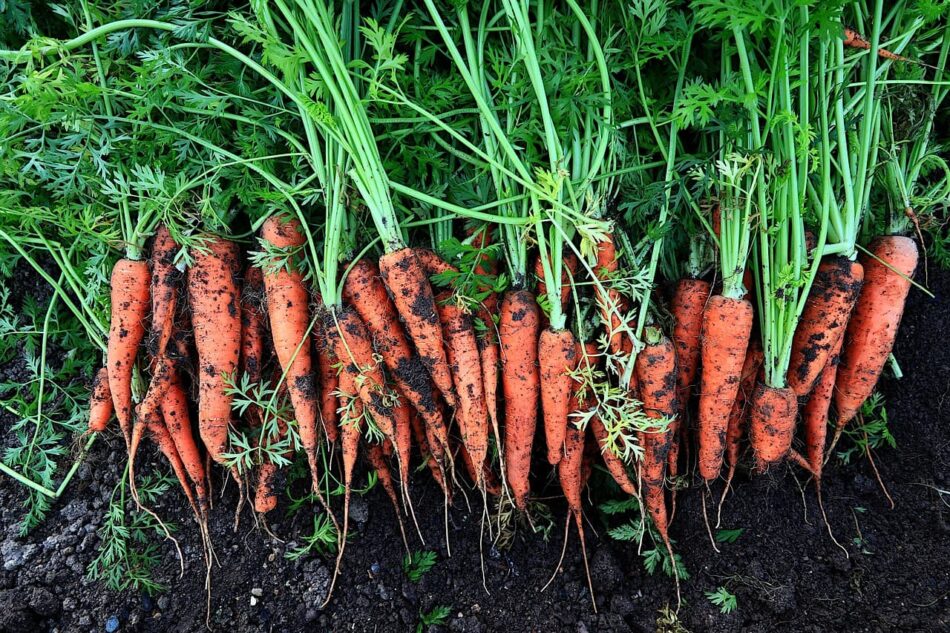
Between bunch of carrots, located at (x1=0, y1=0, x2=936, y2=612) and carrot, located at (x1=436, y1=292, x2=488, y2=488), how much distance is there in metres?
0.01

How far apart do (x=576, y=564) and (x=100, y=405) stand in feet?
6.50

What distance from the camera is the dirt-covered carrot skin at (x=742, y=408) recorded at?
2.32 metres

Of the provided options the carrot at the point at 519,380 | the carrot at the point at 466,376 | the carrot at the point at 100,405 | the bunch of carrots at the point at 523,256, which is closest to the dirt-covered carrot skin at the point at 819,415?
the bunch of carrots at the point at 523,256

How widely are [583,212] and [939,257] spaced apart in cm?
149

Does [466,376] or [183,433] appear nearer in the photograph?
[466,376]

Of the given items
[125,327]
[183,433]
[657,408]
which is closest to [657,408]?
[657,408]

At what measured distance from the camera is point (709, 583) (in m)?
2.19

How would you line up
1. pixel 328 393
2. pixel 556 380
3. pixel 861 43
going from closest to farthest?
pixel 861 43 < pixel 556 380 < pixel 328 393

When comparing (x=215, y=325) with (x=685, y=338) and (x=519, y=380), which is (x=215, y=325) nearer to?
(x=519, y=380)

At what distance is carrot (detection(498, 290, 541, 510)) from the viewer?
2109mm

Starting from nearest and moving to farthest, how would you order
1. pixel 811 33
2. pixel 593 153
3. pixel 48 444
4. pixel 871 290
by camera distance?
pixel 811 33 → pixel 593 153 → pixel 871 290 → pixel 48 444

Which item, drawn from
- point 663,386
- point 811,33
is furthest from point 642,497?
point 811,33

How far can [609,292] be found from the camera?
2.07m

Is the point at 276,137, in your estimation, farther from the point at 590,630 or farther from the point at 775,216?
the point at 590,630
